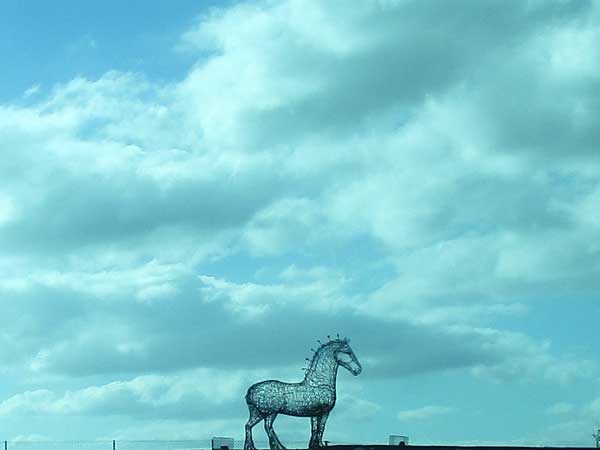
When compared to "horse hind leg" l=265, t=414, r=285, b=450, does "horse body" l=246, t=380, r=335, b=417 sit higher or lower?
higher

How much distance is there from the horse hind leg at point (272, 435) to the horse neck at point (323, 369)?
221 cm

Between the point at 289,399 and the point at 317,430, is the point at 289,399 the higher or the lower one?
the higher one

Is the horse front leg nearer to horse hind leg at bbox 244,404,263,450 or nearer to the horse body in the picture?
the horse body

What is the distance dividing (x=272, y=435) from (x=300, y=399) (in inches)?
79.7

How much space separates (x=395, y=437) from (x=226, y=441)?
7625 millimetres

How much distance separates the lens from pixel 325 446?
2549 inches

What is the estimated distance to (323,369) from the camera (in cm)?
6450

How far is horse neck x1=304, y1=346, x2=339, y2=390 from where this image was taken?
211 feet

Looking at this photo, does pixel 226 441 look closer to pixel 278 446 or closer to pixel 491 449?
pixel 278 446

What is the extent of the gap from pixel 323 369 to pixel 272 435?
363cm

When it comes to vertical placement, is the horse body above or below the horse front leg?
above

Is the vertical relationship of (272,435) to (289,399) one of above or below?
below

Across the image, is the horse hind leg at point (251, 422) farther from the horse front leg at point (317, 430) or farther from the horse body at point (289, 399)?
the horse front leg at point (317, 430)

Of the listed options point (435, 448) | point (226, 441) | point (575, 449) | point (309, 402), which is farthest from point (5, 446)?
point (575, 449)
